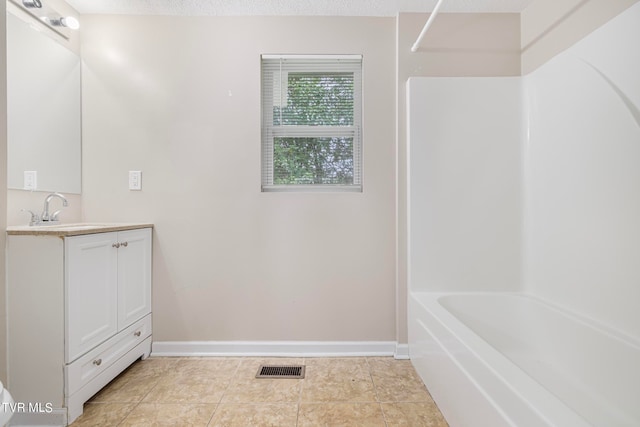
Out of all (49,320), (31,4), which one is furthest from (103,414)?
(31,4)

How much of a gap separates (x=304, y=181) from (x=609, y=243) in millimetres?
1667

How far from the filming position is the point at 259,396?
5.56ft

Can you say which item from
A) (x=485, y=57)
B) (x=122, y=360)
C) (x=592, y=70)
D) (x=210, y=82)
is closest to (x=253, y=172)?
(x=210, y=82)

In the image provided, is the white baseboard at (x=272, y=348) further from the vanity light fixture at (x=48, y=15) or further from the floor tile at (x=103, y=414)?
the vanity light fixture at (x=48, y=15)

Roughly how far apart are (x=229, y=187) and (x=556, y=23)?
2.18 meters

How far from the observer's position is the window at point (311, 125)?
2.23m

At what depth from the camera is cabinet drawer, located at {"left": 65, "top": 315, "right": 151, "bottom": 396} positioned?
1479 millimetres

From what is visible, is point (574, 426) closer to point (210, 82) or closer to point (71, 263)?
point (71, 263)

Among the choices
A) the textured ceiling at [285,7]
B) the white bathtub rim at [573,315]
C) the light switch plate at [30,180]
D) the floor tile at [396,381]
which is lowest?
the floor tile at [396,381]

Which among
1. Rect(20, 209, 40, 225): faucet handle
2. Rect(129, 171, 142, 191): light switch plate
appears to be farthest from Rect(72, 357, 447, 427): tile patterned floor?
Answer: Rect(129, 171, 142, 191): light switch plate

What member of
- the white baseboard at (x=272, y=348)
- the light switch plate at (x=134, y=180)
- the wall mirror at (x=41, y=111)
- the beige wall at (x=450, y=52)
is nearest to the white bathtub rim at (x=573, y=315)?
the beige wall at (x=450, y=52)

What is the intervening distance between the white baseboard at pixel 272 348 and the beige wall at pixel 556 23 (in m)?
2.04

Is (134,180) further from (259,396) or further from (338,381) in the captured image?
(338,381)

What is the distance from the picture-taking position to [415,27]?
6.89 feet
